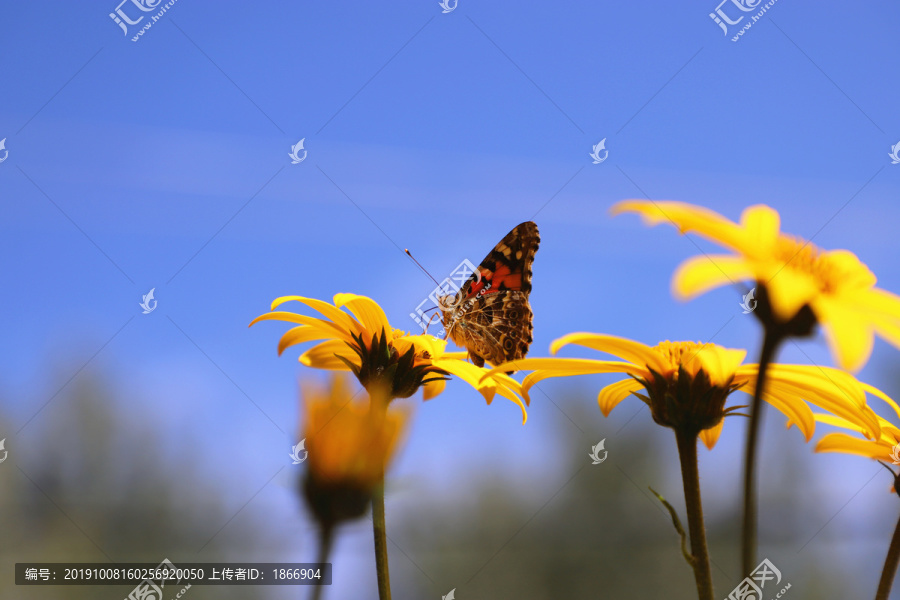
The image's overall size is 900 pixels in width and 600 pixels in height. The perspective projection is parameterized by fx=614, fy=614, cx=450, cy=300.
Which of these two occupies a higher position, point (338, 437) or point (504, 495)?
point (504, 495)

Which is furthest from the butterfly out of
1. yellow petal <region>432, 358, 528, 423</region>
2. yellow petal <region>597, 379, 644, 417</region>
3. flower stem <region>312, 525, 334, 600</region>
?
flower stem <region>312, 525, 334, 600</region>

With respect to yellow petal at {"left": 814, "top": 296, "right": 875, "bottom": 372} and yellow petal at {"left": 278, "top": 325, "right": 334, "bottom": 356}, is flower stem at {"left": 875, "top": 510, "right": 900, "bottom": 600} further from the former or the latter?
yellow petal at {"left": 278, "top": 325, "right": 334, "bottom": 356}

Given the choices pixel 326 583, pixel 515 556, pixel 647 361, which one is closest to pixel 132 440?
pixel 515 556

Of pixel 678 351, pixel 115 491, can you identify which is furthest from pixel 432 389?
pixel 115 491

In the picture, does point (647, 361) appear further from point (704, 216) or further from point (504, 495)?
point (504, 495)
